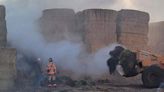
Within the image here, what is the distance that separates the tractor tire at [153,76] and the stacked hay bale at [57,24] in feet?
31.3

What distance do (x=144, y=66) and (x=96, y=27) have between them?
10111 mm

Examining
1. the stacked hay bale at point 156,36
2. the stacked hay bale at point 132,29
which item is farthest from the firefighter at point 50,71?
the stacked hay bale at point 156,36

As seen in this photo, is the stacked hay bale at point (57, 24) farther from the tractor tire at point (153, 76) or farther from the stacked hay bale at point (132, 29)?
the tractor tire at point (153, 76)

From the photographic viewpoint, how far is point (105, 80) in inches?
1069

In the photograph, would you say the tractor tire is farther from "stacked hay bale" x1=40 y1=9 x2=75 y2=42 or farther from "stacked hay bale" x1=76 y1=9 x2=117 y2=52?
"stacked hay bale" x1=40 y1=9 x2=75 y2=42

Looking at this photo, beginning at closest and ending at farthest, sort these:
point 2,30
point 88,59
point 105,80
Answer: point 2,30 → point 105,80 → point 88,59

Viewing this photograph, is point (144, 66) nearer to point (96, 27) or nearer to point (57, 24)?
point (96, 27)

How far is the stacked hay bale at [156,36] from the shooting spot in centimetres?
4429

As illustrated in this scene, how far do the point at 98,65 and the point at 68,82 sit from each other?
5.67 m

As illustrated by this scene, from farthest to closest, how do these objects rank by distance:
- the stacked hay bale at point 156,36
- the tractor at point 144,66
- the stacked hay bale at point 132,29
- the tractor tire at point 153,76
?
the stacked hay bale at point 156,36
the stacked hay bale at point 132,29
the tractor at point 144,66
the tractor tire at point 153,76

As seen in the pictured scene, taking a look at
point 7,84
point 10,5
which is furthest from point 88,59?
point 7,84

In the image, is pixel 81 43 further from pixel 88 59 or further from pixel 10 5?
pixel 10 5

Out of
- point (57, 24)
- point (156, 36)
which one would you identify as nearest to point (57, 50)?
point (57, 24)

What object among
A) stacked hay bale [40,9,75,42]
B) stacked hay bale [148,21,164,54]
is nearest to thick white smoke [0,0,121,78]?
stacked hay bale [40,9,75,42]
